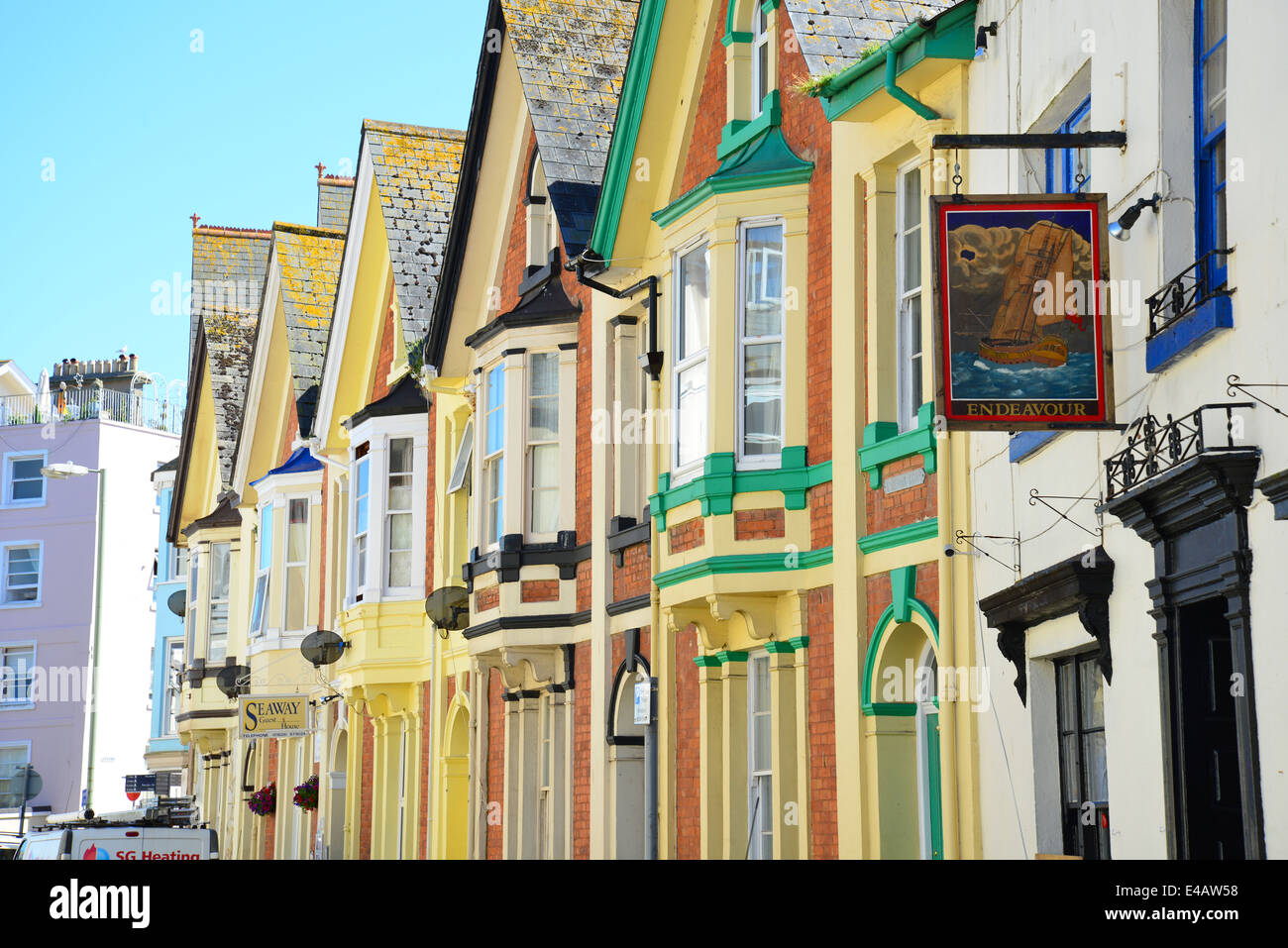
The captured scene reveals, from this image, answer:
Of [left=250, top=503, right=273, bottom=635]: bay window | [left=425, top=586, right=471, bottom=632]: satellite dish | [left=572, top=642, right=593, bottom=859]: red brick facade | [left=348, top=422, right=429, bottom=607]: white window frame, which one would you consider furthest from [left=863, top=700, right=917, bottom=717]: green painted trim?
[left=250, top=503, right=273, bottom=635]: bay window

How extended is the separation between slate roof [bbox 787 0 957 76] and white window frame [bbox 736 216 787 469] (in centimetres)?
167

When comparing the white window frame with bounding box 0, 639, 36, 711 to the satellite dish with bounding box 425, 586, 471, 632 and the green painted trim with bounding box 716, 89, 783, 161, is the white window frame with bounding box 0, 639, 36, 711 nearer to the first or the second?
the satellite dish with bounding box 425, 586, 471, 632

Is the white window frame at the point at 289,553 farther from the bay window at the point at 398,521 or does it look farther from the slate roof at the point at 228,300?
the slate roof at the point at 228,300

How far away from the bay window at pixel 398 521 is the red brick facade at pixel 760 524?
36.0 feet

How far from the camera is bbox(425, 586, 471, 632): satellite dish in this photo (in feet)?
73.0

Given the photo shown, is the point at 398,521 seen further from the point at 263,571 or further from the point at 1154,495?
the point at 1154,495

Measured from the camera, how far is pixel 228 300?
127 ft

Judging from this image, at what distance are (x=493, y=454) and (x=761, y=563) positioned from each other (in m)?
6.74

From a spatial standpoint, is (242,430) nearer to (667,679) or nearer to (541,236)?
(541,236)

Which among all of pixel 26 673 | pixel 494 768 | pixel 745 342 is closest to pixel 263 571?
pixel 494 768

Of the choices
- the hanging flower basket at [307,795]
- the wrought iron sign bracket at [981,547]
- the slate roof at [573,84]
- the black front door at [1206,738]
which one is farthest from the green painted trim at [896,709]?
the hanging flower basket at [307,795]
